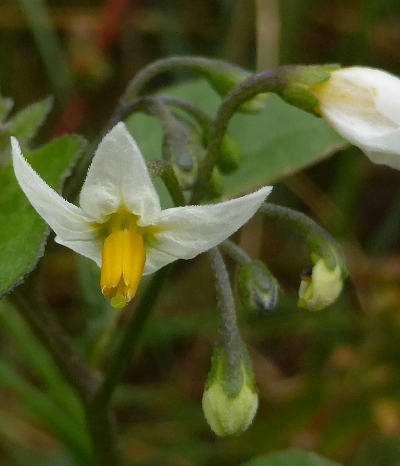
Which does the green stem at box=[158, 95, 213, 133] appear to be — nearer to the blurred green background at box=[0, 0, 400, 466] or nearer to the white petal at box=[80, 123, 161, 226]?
the white petal at box=[80, 123, 161, 226]

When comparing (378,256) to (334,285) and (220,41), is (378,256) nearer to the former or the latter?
(220,41)

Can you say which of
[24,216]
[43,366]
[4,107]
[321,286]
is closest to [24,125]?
[4,107]

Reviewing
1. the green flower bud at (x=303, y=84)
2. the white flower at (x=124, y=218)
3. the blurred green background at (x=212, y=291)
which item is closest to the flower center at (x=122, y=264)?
the white flower at (x=124, y=218)

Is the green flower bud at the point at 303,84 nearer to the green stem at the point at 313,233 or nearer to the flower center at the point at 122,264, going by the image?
the green stem at the point at 313,233

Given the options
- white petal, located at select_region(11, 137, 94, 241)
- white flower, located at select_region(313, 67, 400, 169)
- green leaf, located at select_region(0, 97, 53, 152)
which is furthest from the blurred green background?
white flower, located at select_region(313, 67, 400, 169)

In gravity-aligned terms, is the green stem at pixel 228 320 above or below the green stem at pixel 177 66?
below

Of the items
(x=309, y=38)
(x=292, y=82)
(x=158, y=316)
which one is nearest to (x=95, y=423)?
(x=292, y=82)
